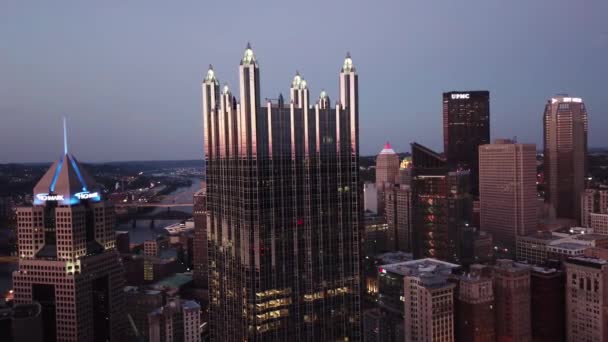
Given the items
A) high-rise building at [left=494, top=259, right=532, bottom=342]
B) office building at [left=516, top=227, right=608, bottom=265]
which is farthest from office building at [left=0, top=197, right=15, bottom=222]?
office building at [left=516, top=227, right=608, bottom=265]

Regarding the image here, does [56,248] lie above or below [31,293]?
above

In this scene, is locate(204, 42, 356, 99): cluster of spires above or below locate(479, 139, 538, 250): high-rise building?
above

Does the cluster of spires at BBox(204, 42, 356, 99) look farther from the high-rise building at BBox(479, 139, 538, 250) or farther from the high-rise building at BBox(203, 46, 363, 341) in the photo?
the high-rise building at BBox(479, 139, 538, 250)

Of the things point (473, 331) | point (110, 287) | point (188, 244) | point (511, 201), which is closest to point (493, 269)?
point (473, 331)

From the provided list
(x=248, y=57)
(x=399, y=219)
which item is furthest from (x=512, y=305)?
(x=399, y=219)

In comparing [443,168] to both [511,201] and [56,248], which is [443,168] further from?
A: [56,248]

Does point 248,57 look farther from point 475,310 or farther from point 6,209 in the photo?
point 6,209

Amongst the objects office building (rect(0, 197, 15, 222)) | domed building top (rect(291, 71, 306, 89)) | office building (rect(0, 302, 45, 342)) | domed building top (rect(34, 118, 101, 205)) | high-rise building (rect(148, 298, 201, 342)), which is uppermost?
domed building top (rect(291, 71, 306, 89))
